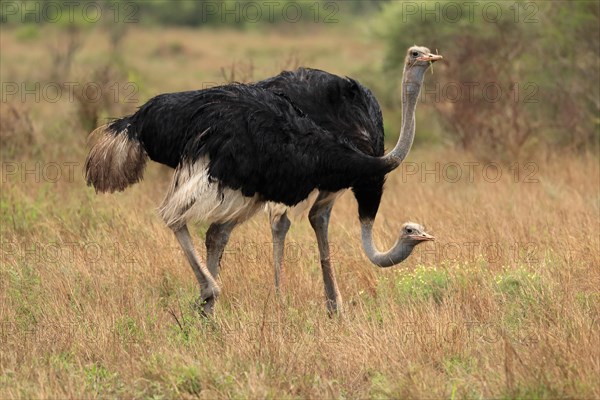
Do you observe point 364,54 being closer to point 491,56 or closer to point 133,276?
point 491,56

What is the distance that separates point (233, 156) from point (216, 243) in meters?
0.69

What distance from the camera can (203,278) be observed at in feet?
17.9

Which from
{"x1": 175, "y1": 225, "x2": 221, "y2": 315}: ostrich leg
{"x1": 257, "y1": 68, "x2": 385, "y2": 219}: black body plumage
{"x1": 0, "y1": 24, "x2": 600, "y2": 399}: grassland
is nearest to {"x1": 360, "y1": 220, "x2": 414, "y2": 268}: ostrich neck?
{"x1": 257, "y1": 68, "x2": 385, "y2": 219}: black body plumage

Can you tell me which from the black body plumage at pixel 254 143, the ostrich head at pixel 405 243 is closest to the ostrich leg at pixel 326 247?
the ostrich head at pixel 405 243

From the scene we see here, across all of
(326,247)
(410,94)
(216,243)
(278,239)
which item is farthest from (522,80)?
(216,243)

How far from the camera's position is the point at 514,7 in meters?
12.3

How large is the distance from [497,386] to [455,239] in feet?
9.42

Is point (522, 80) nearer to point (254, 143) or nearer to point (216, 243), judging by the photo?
point (216, 243)

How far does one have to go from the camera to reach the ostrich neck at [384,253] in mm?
5445

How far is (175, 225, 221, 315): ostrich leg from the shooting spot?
5.44 m

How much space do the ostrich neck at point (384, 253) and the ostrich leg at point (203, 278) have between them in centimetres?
84

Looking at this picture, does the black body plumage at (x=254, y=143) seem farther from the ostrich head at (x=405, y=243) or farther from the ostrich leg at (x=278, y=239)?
the ostrich leg at (x=278, y=239)

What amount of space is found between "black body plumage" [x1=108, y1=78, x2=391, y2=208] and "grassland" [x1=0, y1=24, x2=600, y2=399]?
2.04ft

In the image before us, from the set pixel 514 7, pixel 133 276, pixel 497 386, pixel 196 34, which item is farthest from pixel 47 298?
pixel 196 34
